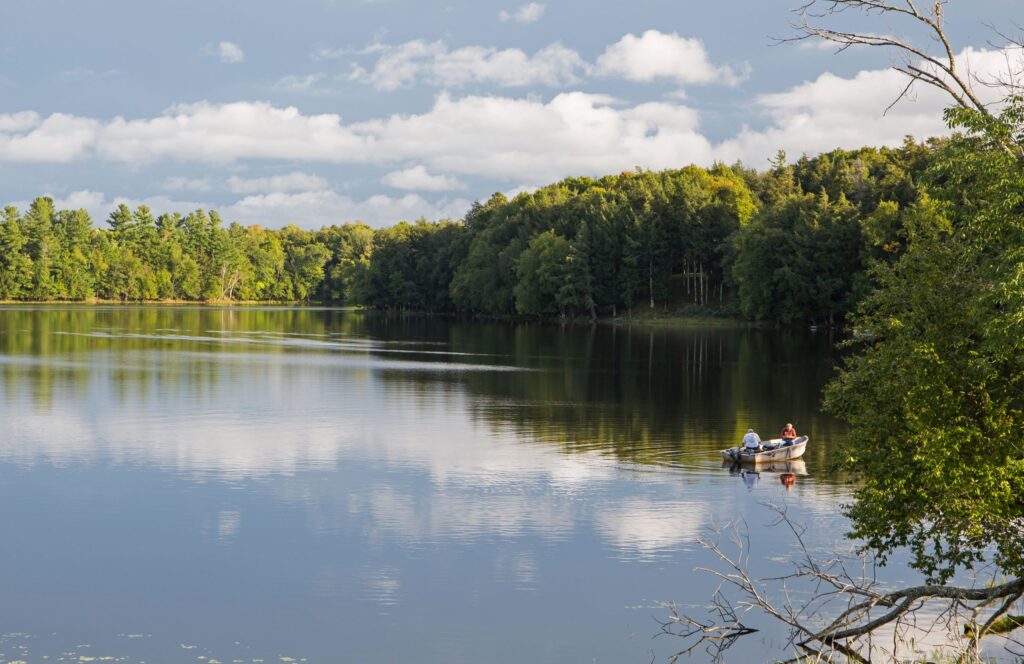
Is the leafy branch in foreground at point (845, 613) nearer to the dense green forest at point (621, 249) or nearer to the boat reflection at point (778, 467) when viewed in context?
the boat reflection at point (778, 467)

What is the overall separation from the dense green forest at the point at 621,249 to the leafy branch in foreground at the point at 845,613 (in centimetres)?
4041

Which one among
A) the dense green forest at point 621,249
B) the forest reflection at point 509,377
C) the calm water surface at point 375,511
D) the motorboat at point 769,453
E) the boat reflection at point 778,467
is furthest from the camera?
the dense green forest at point 621,249

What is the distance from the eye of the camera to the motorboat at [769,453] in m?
29.1

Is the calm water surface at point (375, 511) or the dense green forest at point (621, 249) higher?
the dense green forest at point (621, 249)

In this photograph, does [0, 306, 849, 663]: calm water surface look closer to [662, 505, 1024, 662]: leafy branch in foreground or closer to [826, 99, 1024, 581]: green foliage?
[662, 505, 1024, 662]: leafy branch in foreground

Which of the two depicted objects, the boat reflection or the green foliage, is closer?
the green foliage

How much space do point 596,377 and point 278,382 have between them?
50.8 feet

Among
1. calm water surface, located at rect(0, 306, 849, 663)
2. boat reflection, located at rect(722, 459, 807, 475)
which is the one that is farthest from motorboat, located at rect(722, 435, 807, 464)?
calm water surface, located at rect(0, 306, 849, 663)

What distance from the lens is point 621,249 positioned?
117312mm

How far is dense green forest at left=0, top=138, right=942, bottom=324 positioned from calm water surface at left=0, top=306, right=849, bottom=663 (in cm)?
2645

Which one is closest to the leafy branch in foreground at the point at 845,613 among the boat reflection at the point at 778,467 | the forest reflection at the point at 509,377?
the boat reflection at the point at 778,467

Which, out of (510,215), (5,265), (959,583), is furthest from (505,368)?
(5,265)

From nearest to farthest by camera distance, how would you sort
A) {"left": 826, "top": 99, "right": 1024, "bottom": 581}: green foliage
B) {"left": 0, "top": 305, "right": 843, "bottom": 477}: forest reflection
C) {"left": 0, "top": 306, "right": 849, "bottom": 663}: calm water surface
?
{"left": 826, "top": 99, "right": 1024, "bottom": 581}: green foliage → {"left": 0, "top": 306, "right": 849, "bottom": 663}: calm water surface → {"left": 0, "top": 305, "right": 843, "bottom": 477}: forest reflection

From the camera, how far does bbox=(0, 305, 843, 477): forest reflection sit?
37000 millimetres
